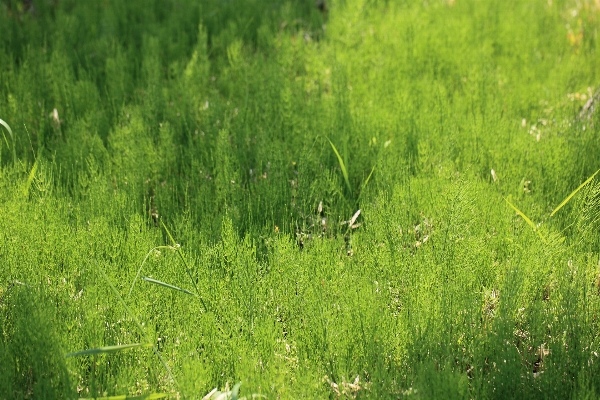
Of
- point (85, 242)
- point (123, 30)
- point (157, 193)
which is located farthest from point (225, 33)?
point (85, 242)

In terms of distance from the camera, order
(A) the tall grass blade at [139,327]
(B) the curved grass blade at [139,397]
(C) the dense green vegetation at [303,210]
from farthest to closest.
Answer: (C) the dense green vegetation at [303,210], (A) the tall grass blade at [139,327], (B) the curved grass blade at [139,397]

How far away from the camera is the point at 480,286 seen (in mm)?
2631

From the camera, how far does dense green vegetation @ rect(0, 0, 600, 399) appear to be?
7.38 ft

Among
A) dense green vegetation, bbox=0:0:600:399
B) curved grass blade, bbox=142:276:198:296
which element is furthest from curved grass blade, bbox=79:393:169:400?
curved grass blade, bbox=142:276:198:296

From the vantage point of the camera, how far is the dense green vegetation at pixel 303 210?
2250mm

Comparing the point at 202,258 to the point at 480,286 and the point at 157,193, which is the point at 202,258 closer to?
the point at 157,193

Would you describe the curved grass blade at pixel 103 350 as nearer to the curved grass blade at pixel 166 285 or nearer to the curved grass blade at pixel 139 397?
the curved grass blade at pixel 139 397

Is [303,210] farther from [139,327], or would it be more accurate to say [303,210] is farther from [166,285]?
[139,327]

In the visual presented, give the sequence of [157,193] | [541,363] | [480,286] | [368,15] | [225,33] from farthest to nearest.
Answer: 1. [368,15]
2. [225,33]
3. [157,193]
4. [480,286]
5. [541,363]

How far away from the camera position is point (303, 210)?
3.14 m

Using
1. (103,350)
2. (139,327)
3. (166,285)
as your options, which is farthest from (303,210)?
(103,350)

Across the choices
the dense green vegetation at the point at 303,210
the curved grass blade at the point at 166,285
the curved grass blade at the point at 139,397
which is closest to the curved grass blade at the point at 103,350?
the dense green vegetation at the point at 303,210

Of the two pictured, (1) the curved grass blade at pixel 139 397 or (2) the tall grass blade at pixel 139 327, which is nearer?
(1) the curved grass blade at pixel 139 397

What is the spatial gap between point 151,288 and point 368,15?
3.62m
